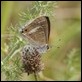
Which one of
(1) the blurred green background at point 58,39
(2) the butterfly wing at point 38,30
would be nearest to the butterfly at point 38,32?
(2) the butterfly wing at point 38,30

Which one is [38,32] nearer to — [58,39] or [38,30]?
[38,30]

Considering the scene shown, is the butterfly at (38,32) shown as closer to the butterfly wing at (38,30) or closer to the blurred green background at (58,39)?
the butterfly wing at (38,30)

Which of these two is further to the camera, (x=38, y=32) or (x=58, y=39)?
(x=58, y=39)

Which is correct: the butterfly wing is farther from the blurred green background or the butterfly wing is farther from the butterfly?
the blurred green background

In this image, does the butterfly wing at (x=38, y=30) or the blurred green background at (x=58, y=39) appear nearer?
the butterfly wing at (x=38, y=30)

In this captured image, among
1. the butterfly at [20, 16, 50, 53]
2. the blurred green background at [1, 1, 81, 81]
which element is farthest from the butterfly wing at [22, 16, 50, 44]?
the blurred green background at [1, 1, 81, 81]

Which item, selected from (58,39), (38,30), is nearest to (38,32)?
(38,30)

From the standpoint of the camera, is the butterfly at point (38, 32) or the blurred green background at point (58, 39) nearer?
the butterfly at point (38, 32)
